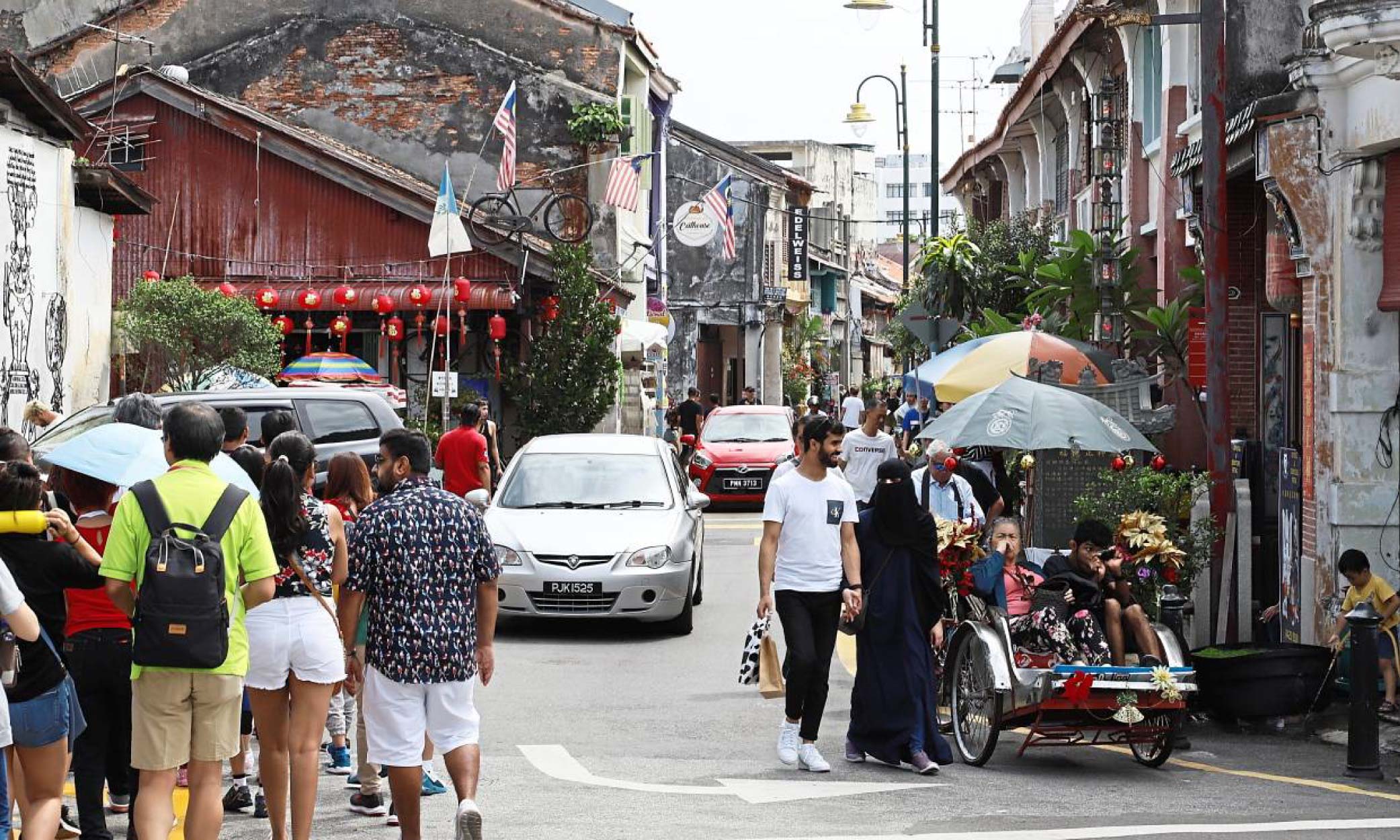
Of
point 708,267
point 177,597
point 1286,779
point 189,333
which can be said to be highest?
point 708,267

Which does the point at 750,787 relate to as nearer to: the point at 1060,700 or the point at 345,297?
the point at 1060,700

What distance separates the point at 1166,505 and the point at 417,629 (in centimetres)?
797

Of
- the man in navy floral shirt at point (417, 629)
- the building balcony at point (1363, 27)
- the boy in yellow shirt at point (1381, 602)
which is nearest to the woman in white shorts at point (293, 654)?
the man in navy floral shirt at point (417, 629)

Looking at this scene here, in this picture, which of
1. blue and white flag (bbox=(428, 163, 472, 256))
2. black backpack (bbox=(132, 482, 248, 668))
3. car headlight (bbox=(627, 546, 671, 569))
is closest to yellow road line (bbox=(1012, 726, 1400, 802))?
car headlight (bbox=(627, 546, 671, 569))

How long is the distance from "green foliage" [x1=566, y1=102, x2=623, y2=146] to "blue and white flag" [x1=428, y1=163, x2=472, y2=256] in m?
7.26

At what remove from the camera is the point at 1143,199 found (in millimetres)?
23672

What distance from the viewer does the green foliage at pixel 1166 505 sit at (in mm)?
13000

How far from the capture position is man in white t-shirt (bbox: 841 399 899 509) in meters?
18.5

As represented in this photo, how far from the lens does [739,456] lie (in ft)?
99.5

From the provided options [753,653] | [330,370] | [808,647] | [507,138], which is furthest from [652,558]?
[507,138]

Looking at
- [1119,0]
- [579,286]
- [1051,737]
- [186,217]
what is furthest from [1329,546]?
[186,217]

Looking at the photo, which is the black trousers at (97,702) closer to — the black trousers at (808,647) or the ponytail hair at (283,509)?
the ponytail hair at (283,509)

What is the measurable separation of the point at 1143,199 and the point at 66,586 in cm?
1873

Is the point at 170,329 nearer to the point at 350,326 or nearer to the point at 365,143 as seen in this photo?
the point at 350,326
